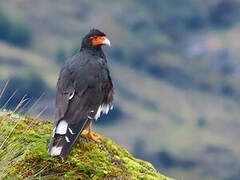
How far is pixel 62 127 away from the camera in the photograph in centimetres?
836

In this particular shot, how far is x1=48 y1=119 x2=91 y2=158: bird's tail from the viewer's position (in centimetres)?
791

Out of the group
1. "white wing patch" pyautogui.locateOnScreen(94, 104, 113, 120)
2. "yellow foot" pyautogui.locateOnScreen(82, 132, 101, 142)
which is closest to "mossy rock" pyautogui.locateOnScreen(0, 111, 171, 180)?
"yellow foot" pyautogui.locateOnScreen(82, 132, 101, 142)

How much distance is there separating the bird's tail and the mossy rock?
18 cm

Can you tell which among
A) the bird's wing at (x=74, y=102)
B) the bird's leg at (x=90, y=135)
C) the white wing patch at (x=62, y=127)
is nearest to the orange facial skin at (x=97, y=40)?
the bird's wing at (x=74, y=102)

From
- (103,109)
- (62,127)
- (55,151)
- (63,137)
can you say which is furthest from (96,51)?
(55,151)

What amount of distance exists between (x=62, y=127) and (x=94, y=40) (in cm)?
329

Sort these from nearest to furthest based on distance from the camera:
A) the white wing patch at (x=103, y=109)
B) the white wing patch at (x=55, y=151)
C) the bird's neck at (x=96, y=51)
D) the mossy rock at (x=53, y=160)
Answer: the mossy rock at (x=53, y=160), the white wing patch at (x=55, y=151), the white wing patch at (x=103, y=109), the bird's neck at (x=96, y=51)

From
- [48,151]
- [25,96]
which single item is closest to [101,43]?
[25,96]

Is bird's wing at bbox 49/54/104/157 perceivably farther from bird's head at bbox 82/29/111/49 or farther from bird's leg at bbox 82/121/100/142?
bird's head at bbox 82/29/111/49

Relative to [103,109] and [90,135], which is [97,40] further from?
[90,135]

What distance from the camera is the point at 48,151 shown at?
7.89m

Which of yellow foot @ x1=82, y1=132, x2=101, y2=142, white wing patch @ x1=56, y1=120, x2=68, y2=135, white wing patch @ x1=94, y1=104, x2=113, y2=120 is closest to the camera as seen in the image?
white wing patch @ x1=56, y1=120, x2=68, y2=135

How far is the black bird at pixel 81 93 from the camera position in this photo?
825 centimetres

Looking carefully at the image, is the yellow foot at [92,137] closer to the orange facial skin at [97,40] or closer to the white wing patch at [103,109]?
the white wing patch at [103,109]
